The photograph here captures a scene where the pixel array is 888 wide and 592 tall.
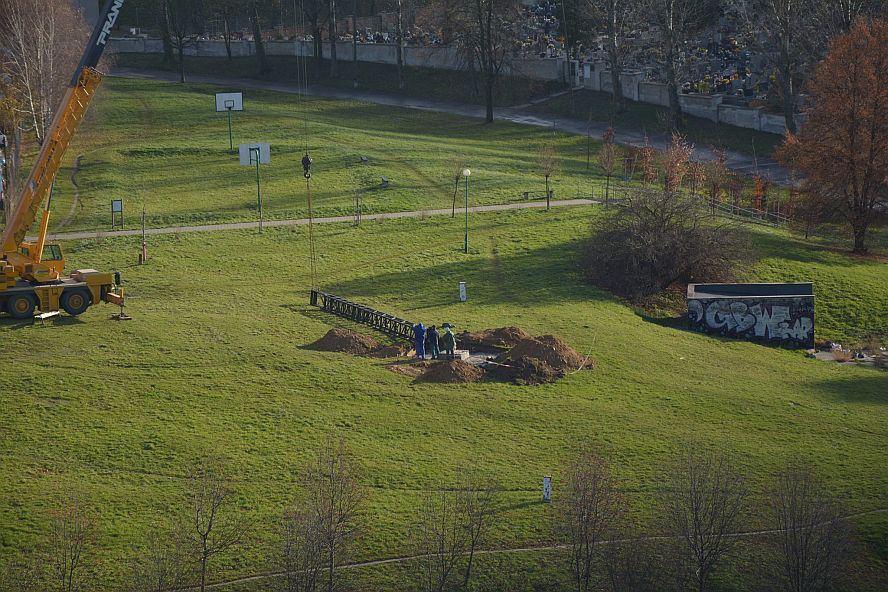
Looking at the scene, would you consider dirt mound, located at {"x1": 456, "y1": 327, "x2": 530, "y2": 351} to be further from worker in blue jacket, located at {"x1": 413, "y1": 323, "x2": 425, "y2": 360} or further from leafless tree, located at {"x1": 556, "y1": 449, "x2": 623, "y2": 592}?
leafless tree, located at {"x1": 556, "y1": 449, "x2": 623, "y2": 592}

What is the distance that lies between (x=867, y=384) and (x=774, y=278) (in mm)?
14480

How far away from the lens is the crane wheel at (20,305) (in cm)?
4303

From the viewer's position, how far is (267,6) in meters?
121

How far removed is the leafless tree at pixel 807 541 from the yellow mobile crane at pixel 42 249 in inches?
1032

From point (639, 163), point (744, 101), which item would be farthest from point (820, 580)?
point (744, 101)

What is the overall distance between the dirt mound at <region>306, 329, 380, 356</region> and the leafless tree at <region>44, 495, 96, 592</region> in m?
14.0

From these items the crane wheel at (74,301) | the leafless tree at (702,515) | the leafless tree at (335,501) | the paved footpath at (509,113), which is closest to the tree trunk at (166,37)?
the paved footpath at (509,113)

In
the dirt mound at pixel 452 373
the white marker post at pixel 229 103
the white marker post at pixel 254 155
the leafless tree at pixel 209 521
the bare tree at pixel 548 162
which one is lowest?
the leafless tree at pixel 209 521

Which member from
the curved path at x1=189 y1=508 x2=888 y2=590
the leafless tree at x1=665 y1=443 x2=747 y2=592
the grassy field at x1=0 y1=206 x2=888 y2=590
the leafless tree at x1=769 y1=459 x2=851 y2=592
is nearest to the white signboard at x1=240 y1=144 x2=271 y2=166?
the grassy field at x1=0 y1=206 x2=888 y2=590

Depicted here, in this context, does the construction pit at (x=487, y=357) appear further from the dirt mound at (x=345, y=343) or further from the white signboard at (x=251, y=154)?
the white signboard at (x=251, y=154)

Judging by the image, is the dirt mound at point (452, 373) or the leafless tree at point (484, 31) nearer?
the dirt mound at point (452, 373)

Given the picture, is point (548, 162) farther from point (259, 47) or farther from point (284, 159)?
point (259, 47)

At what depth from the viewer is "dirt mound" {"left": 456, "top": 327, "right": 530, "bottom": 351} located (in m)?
43.4

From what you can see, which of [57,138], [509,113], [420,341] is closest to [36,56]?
[57,138]
